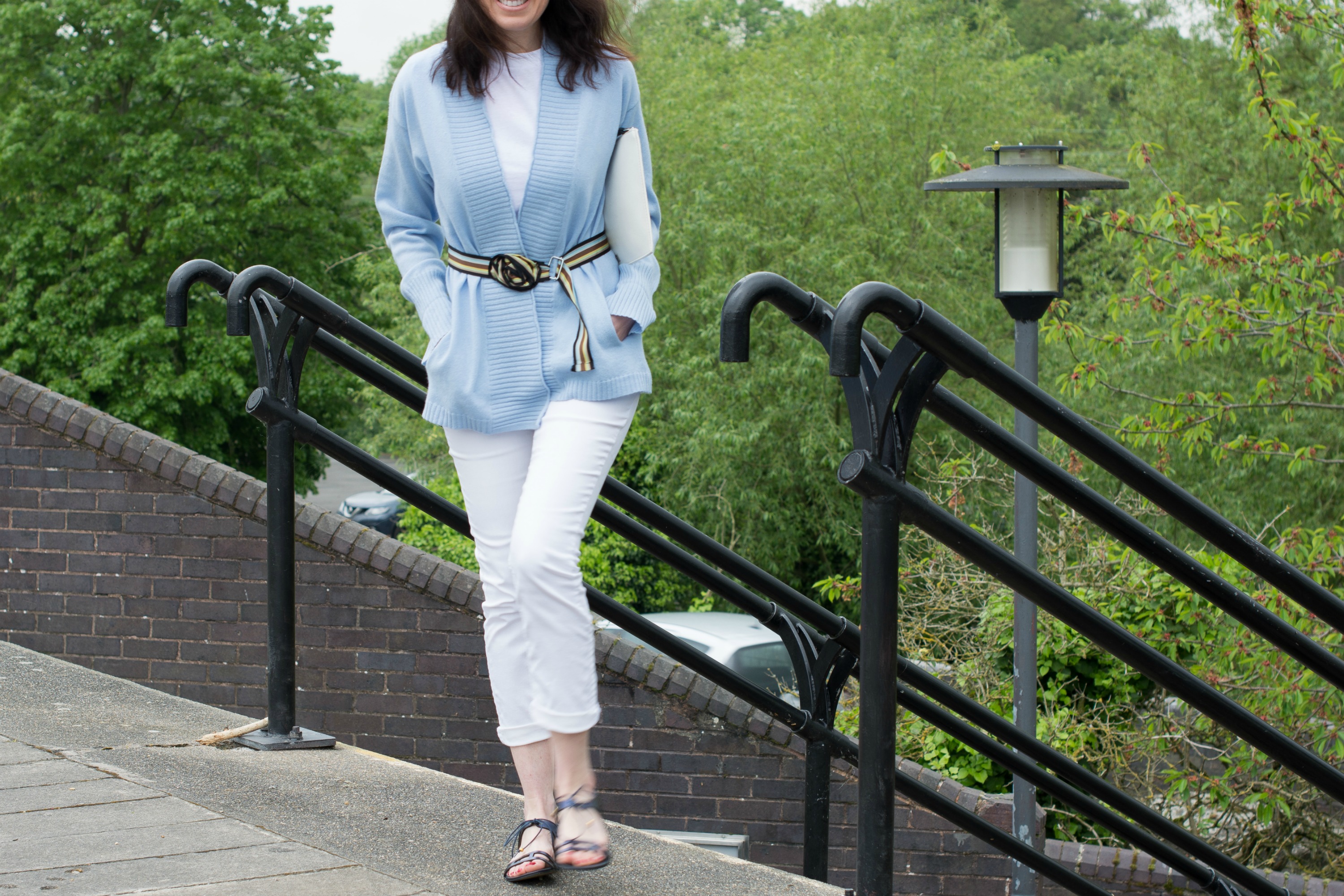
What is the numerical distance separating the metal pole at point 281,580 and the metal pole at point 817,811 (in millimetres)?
1120

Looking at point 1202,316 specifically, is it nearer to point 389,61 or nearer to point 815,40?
point 815,40

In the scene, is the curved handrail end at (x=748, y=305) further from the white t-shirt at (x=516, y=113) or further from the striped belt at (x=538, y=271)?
the white t-shirt at (x=516, y=113)

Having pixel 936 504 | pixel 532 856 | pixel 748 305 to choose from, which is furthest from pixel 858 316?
pixel 532 856

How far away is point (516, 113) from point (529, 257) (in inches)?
9.8

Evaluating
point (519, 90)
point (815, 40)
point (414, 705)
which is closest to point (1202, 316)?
point (414, 705)

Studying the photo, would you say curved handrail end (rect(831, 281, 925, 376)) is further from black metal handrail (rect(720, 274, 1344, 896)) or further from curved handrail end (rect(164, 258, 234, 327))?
curved handrail end (rect(164, 258, 234, 327))

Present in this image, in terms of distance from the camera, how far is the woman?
2.17 metres

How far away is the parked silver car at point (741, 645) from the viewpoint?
9.27m

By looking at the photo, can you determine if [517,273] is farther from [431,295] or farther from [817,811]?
[817,811]

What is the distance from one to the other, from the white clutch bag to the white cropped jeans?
0.26m

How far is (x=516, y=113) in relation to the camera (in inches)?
89.4

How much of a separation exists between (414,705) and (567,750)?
283cm

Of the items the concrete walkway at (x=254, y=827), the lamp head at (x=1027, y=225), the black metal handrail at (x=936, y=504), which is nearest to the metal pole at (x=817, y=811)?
the concrete walkway at (x=254, y=827)

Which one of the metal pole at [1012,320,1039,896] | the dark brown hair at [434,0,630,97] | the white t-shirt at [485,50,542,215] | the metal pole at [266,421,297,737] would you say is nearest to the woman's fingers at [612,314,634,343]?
the white t-shirt at [485,50,542,215]
